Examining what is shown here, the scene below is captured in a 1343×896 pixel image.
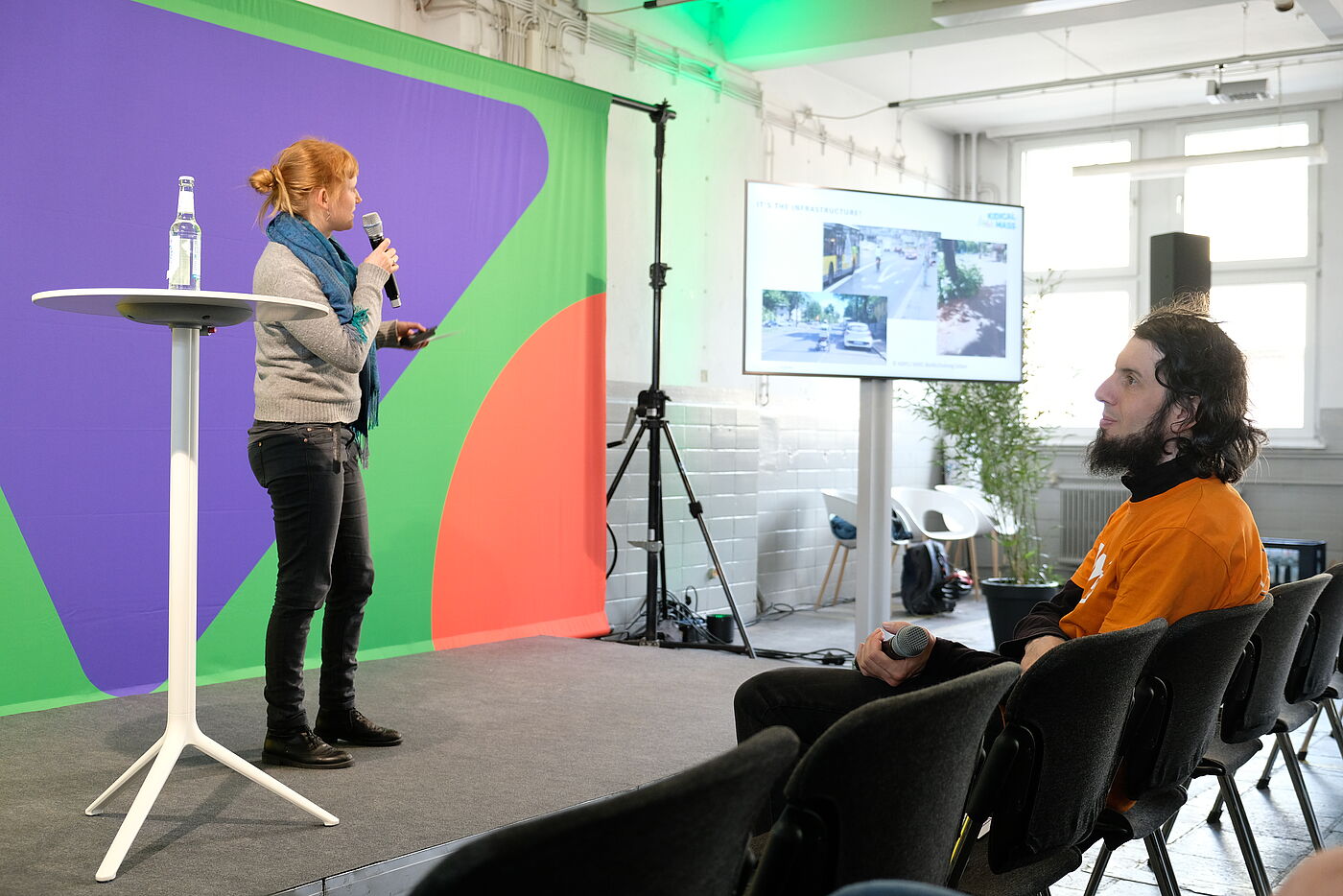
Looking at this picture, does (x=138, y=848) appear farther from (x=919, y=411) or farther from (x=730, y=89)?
(x=919, y=411)

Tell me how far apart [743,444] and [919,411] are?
2.04 metres

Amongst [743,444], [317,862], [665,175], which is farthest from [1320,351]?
[317,862]

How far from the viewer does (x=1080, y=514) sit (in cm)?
955

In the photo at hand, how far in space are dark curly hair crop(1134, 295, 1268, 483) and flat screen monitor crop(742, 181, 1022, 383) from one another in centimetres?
292

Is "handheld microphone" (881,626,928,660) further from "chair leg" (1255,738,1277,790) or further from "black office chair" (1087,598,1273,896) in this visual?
"chair leg" (1255,738,1277,790)

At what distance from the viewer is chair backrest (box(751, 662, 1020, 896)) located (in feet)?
3.85

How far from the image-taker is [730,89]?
7.00 metres

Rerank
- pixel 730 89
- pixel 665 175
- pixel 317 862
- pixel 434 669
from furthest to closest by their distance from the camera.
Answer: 1. pixel 730 89
2. pixel 665 175
3. pixel 434 669
4. pixel 317 862

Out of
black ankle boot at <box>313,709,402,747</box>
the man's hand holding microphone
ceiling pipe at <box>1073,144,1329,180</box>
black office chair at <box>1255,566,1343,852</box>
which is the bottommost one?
black ankle boot at <box>313,709,402,747</box>

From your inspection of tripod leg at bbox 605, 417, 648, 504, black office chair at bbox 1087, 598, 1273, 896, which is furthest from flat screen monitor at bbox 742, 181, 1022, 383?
black office chair at bbox 1087, 598, 1273, 896

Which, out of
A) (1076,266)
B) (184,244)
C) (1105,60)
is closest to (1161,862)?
(184,244)

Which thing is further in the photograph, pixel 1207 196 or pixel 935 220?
pixel 1207 196

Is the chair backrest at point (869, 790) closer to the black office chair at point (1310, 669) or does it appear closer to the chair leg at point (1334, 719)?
the black office chair at point (1310, 669)

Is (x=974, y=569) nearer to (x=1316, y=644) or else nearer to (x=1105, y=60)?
(x=1105, y=60)
